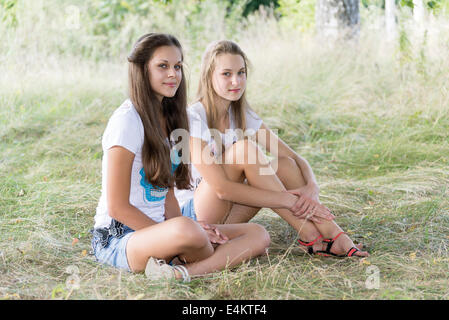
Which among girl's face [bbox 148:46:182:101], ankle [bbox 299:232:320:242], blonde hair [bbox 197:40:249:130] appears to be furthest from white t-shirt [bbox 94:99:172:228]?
ankle [bbox 299:232:320:242]

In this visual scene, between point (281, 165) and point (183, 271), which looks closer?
point (183, 271)

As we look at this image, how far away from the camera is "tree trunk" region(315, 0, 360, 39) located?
6.45 meters

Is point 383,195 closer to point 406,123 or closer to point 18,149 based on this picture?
point 406,123

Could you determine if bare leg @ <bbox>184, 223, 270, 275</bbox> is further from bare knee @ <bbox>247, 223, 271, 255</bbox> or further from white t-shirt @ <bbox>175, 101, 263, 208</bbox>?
white t-shirt @ <bbox>175, 101, 263, 208</bbox>

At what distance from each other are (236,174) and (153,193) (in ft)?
1.69

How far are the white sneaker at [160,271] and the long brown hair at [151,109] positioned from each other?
0.33m

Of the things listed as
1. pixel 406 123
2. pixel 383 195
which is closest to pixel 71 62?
pixel 406 123

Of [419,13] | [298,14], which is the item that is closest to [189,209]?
[419,13]

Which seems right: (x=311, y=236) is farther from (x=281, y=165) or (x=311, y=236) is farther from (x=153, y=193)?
(x=153, y=193)

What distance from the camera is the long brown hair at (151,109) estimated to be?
7.04 feet

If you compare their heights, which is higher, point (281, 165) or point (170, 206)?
point (281, 165)

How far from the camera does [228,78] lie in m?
2.75

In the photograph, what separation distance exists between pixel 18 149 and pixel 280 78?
289cm

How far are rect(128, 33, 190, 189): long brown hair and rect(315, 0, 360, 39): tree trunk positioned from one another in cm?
455
